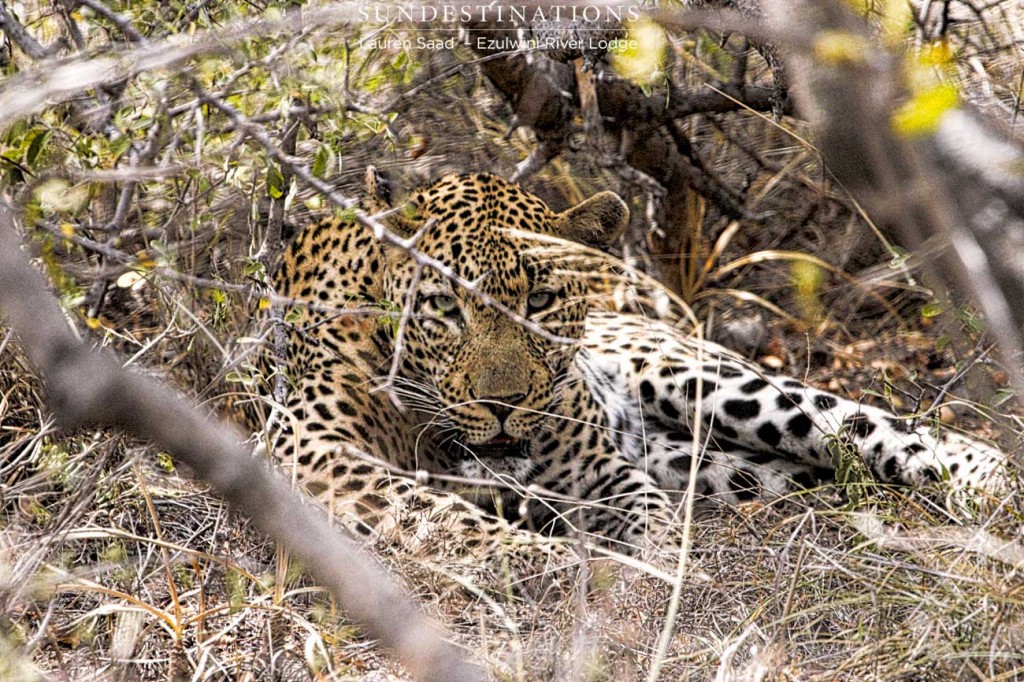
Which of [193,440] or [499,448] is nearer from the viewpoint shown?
[193,440]

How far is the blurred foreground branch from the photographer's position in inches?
52.1

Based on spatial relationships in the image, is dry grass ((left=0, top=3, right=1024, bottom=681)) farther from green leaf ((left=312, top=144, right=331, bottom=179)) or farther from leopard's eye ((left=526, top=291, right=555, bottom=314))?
leopard's eye ((left=526, top=291, right=555, bottom=314))

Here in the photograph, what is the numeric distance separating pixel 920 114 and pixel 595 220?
391 cm

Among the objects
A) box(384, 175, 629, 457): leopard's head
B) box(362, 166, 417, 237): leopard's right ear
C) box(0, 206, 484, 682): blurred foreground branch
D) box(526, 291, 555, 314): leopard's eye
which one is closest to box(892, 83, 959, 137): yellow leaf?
box(0, 206, 484, 682): blurred foreground branch

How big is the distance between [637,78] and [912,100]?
3.18m

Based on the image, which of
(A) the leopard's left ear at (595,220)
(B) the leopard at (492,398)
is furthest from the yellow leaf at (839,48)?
(A) the leopard's left ear at (595,220)

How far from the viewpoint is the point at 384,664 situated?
3520 millimetres

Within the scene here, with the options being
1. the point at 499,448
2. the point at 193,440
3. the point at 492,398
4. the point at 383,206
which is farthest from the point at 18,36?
the point at 193,440

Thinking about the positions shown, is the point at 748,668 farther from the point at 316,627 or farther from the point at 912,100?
the point at 912,100

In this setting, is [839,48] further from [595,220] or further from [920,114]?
[595,220]

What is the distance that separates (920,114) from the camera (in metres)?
1.54

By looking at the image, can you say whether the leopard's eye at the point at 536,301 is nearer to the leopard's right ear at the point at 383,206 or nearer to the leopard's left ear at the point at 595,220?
the leopard's left ear at the point at 595,220

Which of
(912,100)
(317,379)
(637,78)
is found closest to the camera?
(912,100)

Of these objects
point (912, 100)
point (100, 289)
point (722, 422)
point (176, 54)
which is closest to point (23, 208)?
point (100, 289)
